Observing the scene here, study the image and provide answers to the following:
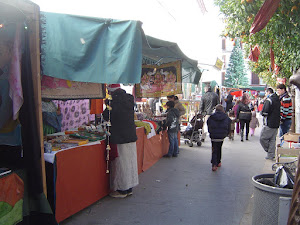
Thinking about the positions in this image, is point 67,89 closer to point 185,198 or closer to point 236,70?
point 185,198

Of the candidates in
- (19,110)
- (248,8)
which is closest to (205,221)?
(19,110)

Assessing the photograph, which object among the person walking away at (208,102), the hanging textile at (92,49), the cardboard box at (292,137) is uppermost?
the hanging textile at (92,49)

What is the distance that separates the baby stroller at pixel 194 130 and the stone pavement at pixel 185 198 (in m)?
2.03

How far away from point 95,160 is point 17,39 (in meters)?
2.40

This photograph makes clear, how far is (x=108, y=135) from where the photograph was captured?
500 centimetres

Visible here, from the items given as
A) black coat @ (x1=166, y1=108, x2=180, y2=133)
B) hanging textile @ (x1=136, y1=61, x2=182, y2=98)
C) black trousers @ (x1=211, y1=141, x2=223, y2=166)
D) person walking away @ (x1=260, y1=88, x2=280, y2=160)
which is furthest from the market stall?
person walking away @ (x1=260, y1=88, x2=280, y2=160)

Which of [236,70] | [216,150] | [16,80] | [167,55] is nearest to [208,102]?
[216,150]

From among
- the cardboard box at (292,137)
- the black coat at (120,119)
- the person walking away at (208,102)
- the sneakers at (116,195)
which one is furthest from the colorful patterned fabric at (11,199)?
the person walking away at (208,102)

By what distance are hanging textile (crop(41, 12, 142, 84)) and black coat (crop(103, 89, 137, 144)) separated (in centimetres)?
92

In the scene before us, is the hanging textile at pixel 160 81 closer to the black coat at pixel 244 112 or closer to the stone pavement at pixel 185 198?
the stone pavement at pixel 185 198

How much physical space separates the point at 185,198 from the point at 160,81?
3934mm

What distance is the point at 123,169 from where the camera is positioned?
16.6 ft

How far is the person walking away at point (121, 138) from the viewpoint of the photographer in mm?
5012

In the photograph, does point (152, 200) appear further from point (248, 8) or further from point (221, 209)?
point (248, 8)
